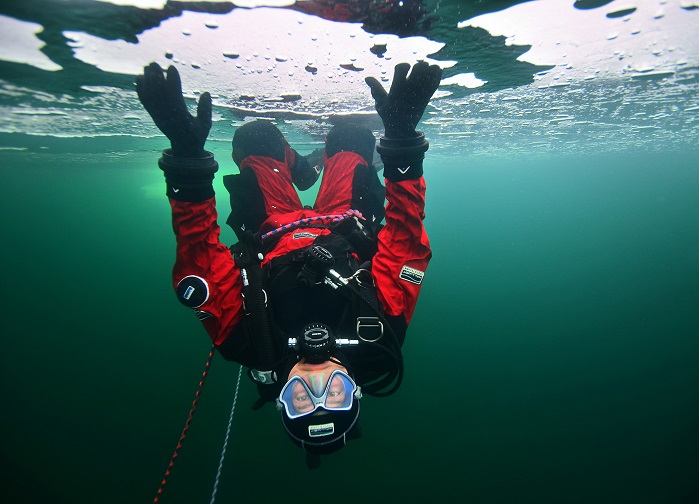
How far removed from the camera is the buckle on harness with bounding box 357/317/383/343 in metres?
2.75

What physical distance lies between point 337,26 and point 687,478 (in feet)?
49.6

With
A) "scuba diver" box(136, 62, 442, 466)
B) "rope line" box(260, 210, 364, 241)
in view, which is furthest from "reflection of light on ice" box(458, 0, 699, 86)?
"rope line" box(260, 210, 364, 241)

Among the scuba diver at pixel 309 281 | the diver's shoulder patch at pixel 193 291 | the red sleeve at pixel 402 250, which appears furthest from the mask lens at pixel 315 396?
the diver's shoulder patch at pixel 193 291

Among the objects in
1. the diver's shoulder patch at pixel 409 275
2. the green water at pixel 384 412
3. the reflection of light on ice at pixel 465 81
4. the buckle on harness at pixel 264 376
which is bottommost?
the green water at pixel 384 412

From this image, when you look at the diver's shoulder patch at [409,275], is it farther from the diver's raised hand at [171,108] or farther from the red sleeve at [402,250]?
the diver's raised hand at [171,108]

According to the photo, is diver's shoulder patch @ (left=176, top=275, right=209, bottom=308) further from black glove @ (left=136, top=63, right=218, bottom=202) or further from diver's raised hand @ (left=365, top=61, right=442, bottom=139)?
diver's raised hand @ (left=365, top=61, right=442, bottom=139)

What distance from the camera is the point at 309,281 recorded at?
2.82 metres

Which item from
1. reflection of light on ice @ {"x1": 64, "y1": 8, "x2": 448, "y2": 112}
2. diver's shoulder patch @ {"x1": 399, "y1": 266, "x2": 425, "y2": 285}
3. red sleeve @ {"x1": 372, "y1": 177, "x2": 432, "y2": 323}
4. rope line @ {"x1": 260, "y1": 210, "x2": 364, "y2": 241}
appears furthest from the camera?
reflection of light on ice @ {"x1": 64, "y1": 8, "x2": 448, "y2": 112}

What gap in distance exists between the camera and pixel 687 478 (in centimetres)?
898

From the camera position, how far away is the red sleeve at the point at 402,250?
2.88 m

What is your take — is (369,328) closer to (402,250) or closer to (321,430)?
(402,250)

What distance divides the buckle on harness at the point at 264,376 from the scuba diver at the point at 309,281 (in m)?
0.02

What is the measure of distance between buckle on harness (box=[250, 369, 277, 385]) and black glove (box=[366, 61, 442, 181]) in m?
2.25

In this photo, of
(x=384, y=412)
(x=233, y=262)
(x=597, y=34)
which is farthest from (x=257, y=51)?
(x=384, y=412)
